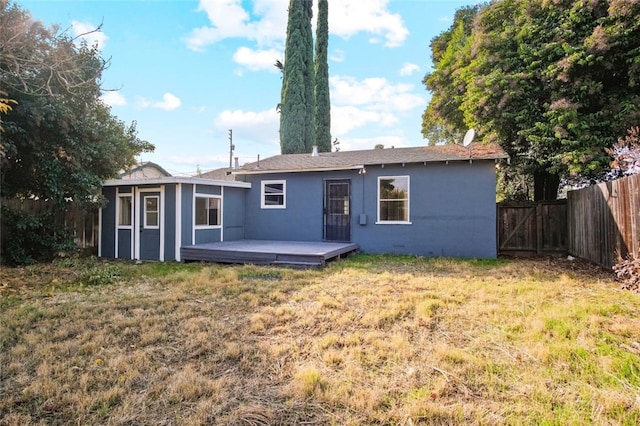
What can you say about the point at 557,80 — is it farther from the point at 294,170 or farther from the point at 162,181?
the point at 162,181

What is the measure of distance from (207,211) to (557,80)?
9.59 m

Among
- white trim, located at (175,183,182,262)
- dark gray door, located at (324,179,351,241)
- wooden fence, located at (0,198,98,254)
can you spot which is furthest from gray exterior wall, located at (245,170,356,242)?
wooden fence, located at (0,198,98,254)

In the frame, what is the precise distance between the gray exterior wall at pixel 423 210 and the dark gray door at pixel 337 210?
0.15 metres

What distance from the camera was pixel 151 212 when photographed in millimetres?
9336

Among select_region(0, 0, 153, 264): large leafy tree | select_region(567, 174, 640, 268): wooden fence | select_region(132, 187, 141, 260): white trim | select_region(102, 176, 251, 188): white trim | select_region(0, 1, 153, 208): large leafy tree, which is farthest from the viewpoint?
select_region(132, 187, 141, 260): white trim

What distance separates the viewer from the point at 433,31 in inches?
580

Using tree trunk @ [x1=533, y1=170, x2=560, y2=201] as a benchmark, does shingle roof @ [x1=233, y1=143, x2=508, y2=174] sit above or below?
above

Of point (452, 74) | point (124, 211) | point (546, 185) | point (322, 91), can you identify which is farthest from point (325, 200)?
point (322, 91)

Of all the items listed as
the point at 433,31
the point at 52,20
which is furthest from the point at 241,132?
the point at 52,20

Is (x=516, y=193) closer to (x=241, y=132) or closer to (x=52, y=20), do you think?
(x=52, y=20)

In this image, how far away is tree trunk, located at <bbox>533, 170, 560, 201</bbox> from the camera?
35.4 ft

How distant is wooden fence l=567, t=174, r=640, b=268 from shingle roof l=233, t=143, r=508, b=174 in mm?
2068

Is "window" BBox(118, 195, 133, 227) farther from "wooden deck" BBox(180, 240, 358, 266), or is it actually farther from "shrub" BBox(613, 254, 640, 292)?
"shrub" BBox(613, 254, 640, 292)

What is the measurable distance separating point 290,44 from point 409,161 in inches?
535
